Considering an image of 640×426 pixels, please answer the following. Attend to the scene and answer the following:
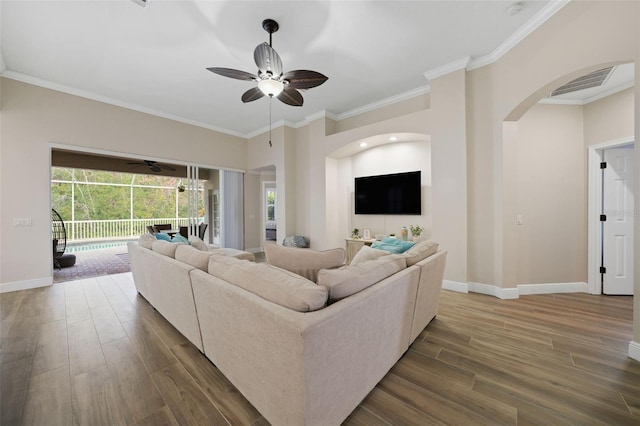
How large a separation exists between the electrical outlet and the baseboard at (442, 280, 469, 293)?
21.2 ft

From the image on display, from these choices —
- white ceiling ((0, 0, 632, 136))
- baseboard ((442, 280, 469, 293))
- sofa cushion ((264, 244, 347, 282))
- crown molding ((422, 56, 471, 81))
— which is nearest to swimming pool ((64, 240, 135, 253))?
white ceiling ((0, 0, 632, 136))

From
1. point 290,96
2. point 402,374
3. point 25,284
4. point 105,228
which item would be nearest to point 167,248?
point 290,96

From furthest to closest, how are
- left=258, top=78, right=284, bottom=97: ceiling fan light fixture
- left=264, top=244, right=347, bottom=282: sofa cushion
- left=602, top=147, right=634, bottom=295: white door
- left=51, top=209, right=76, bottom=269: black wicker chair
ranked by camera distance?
left=51, top=209, right=76, bottom=269: black wicker chair < left=602, top=147, right=634, bottom=295: white door < left=258, top=78, right=284, bottom=97: ceiling fan light fixture < left=264, top=244, right=347, bottom=282: sofa cushion

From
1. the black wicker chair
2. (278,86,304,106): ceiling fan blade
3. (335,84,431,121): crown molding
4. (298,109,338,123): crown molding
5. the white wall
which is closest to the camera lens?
(278,86,304,106): ceiling fan blade

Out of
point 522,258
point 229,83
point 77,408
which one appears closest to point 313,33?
point 229,83

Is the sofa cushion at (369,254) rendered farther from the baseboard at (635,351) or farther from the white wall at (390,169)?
the white wall at (390,169)

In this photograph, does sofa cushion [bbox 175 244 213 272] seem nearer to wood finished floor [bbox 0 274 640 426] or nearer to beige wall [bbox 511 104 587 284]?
wood finished floor [bbox 0 274 640 426]

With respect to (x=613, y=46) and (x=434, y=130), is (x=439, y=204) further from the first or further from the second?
(x=613, y=46)

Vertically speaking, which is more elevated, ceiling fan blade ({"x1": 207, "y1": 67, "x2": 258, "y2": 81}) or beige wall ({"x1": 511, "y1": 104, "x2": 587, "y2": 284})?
ceiling fan blade ({"x1": 207, "y1": 67, "x2": 258, "y2": 81})

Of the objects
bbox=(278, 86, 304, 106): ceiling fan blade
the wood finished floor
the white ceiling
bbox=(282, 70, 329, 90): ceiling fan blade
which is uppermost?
the white ceiling

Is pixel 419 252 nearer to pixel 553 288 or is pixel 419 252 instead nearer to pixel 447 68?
pixel 553 288

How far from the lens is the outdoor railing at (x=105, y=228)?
851 centimetres

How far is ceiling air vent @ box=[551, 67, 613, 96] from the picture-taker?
278 cm

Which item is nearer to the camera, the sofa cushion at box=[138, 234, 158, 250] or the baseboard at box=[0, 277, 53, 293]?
the sofa cushion at box=[138, 234, 158, 250]
